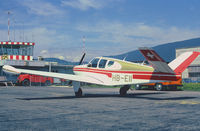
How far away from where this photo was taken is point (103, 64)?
56.3ft

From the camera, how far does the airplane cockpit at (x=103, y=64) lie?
16625mm

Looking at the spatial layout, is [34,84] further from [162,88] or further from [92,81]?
[92,81]

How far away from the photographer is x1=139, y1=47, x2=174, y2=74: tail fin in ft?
41.0

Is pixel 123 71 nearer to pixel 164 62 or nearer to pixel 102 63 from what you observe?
pixel 102 63

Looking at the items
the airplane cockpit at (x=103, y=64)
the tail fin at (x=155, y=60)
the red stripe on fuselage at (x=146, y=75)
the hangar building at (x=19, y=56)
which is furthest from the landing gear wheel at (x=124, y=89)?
the hangar building at (x=19, y=56)

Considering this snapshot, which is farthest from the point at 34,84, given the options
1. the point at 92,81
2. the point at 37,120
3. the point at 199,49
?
the point at 199,49

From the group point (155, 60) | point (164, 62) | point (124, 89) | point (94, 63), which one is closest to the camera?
point (155, 60)

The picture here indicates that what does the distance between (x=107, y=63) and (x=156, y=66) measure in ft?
13.1

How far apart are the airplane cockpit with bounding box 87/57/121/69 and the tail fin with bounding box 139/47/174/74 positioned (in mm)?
3125

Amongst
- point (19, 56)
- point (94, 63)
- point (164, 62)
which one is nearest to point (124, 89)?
point (94, 63)

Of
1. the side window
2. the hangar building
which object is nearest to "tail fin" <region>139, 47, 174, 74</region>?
the side window

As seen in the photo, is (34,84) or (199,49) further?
(199,49)

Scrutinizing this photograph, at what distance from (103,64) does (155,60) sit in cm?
467

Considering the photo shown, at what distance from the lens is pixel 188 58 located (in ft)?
49.2
